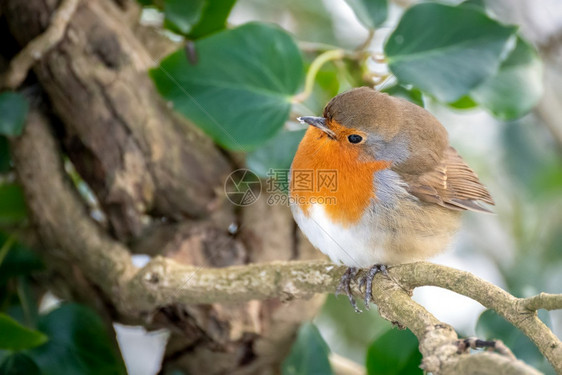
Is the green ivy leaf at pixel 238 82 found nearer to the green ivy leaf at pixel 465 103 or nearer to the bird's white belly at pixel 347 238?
the bird's white belly at pixel 347 238

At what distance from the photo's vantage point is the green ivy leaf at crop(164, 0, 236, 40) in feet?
6.92

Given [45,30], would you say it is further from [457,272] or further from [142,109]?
Result: [457,272]

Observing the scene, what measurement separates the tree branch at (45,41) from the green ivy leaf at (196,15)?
335mm

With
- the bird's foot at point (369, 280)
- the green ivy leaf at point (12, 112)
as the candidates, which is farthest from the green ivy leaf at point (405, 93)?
the green ivy leaf at point (12, 112)

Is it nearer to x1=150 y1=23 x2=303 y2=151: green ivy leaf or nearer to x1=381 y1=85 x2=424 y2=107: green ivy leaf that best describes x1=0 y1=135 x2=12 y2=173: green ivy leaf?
x1=150 y1=23 x2=303 y2=151: green ivy leaf

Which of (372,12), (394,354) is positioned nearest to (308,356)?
(394,354)

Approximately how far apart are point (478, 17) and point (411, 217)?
0.73 m

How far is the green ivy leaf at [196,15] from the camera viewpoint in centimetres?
211

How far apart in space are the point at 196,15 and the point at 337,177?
0.79 m

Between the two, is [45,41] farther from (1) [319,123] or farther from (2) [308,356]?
(2) [308,356]

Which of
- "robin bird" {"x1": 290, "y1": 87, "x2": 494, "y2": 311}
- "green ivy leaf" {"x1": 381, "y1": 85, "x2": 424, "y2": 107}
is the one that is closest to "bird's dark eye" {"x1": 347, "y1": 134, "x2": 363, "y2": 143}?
"robin bird" {"x1": 290, "y1": 87, "x2": 494, "y2": 311}

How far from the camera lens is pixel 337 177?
73.4 inches

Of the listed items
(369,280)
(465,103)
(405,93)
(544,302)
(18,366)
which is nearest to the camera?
(544,302)

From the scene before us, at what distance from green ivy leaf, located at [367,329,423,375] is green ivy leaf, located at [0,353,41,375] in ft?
3.80
